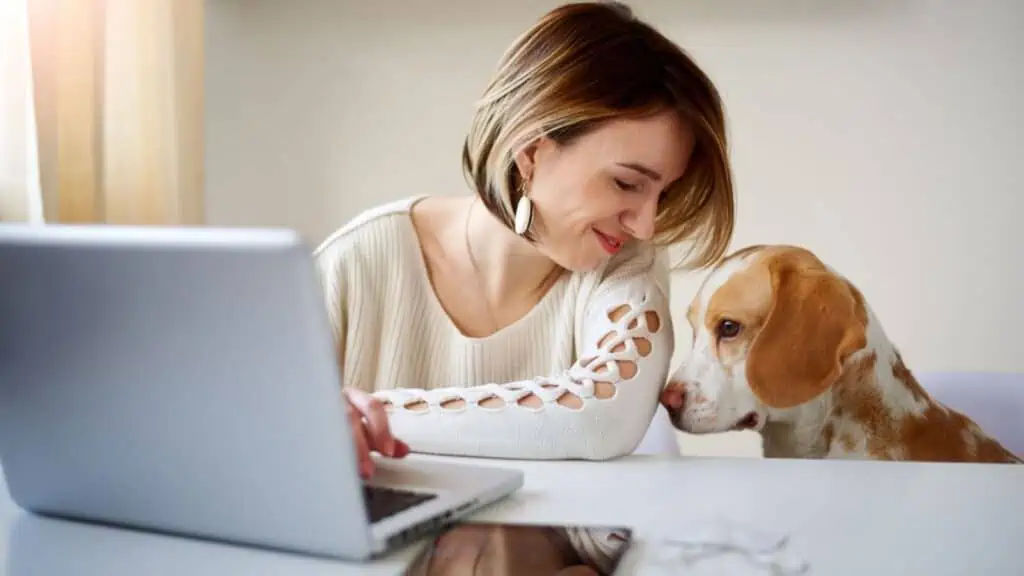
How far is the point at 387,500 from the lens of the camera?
69 centimetres

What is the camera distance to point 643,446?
1.15 m

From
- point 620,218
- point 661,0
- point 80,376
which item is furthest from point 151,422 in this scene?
point 661,0

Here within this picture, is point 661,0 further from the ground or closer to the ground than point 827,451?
Result: further from the ground

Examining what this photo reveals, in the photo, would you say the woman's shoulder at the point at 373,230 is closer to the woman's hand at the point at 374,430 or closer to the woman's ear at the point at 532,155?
the woman's ear at the point at 532,155

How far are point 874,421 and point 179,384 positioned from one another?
694 millimetres

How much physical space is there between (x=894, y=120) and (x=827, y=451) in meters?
0.41

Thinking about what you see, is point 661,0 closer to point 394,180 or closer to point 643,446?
point 394,180

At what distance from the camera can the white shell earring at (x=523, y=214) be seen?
3.48 feet

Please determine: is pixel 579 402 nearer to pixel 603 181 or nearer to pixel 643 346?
pixel 643 346

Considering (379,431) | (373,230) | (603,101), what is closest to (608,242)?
(603,101)

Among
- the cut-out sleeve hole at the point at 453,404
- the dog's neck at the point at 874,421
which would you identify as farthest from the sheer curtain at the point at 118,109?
the dog's neck at the point at 874,421

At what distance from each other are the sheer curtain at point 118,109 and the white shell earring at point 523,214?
1.46 feet

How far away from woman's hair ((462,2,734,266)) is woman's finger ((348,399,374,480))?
36 cm

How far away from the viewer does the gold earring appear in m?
1.06
